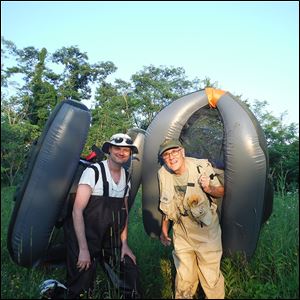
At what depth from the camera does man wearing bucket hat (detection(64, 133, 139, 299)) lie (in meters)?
3.62

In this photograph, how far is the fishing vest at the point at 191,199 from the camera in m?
3.64

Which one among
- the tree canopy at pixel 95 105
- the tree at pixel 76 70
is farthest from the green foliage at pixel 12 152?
the tree at pixel 76 70

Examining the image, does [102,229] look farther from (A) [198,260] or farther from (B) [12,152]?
(B) [12,152]

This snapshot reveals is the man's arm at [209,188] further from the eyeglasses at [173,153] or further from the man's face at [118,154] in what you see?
the man's face at [118,154]

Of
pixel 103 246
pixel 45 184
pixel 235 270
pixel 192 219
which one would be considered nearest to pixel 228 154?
pixel 192 219

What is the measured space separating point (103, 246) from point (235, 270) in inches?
62.6

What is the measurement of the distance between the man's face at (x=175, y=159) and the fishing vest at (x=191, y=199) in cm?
12

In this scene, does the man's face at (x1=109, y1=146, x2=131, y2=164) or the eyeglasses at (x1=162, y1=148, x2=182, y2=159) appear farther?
the man's face at (x1=109, y1=146, x2=131, y2=164)

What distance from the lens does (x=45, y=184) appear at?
3.64 metres

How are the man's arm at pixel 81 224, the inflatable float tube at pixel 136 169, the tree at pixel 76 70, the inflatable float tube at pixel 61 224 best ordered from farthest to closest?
the tree at pixel 76 70 < the inflatable float tube at pixel 136 169 < the inflatable float tube at pixel 61 224 < the man's arm at pixel 81 224

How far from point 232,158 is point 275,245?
46.8 inches

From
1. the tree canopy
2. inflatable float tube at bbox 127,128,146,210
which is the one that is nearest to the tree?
the tree canopy

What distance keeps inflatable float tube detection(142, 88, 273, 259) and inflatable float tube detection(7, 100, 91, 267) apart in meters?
1.25

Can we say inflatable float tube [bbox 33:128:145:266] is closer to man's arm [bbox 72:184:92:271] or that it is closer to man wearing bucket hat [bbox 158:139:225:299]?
man's arm [bbox 72:184:92:271]
